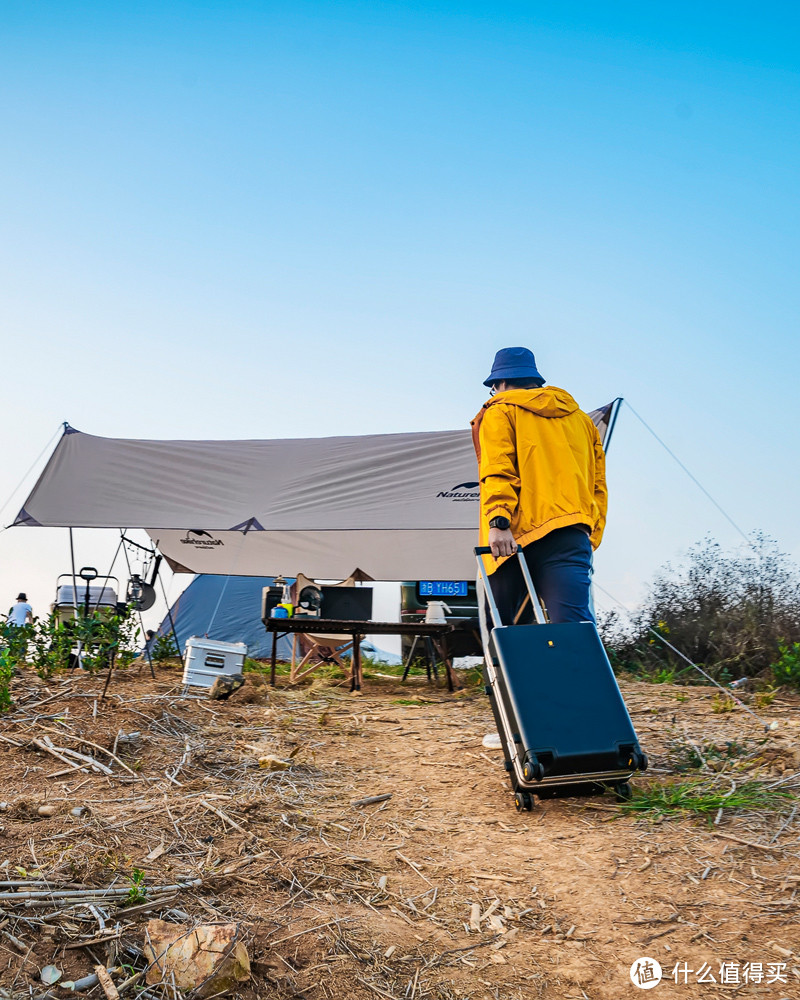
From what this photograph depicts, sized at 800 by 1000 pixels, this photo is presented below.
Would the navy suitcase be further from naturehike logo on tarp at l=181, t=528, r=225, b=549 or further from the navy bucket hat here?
naturehike logo on tarp at l=181, t=528, r=225, b=549

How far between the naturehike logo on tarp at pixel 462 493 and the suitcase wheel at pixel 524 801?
14.7 feet

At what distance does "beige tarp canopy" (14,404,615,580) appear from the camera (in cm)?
689

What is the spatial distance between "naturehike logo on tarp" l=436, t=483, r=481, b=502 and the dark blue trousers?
149 inches

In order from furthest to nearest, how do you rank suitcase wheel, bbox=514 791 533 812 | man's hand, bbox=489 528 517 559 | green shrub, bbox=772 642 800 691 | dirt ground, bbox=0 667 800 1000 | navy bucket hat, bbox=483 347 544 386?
green shrub, bbox=772 642 800 691
navy bucket hat, bbox=483 347 544 386
man's hand, bbox=489 528 517 559
suitcase wheel, bbox=514 791 533 812
dirt ground, bbox=0 667 800 1000

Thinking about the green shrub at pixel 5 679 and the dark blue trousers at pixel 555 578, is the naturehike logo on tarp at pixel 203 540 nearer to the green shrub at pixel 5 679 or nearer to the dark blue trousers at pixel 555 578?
the green shrub at pixel 5 679

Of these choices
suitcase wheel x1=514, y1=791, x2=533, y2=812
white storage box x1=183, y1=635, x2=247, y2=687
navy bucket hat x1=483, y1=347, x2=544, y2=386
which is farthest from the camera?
white storage box x1=183, y1=635, x2=247, y2=687

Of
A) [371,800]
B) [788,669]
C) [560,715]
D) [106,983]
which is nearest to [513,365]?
[560,715]

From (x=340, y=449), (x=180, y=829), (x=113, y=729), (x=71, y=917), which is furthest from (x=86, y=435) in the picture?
(x=71, y=917)

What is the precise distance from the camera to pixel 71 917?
1.57m

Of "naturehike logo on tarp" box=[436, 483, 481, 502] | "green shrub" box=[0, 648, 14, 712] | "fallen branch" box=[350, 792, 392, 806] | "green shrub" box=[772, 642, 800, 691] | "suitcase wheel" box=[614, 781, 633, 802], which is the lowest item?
"fallen branch" box=[350, 792, 392, 806]

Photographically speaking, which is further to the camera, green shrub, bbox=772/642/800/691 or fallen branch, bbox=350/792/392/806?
green shrub, bbox=772/642/800/691

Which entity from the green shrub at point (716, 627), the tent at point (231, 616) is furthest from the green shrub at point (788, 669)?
the tent at point (231, 616)

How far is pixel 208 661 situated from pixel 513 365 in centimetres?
325

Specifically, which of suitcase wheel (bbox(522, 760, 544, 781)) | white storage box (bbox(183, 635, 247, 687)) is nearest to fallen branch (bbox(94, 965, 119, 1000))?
suitcase wheel (bbox(522, 760, 544, 781))
